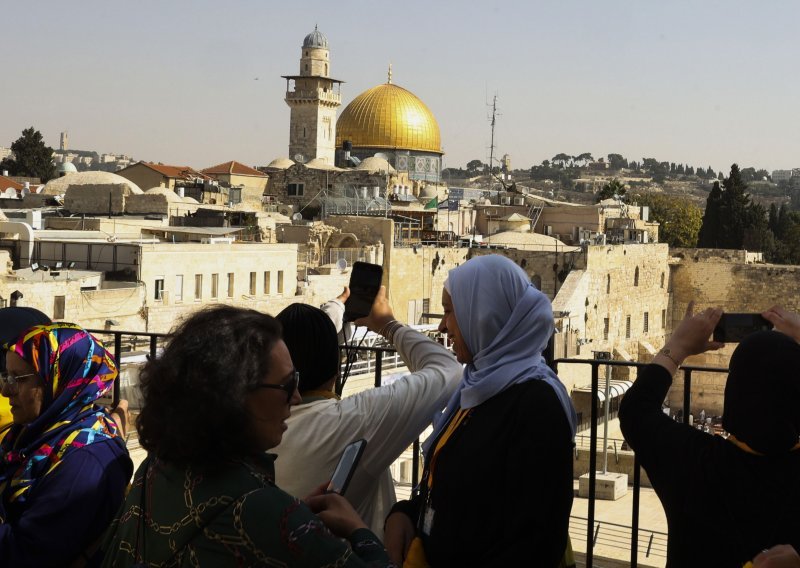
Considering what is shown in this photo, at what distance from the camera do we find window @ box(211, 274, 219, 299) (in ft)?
73.8

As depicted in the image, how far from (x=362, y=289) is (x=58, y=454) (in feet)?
2.86

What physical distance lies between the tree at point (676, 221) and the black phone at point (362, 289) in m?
49.8

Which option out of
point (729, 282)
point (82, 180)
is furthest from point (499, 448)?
point (82, 180)

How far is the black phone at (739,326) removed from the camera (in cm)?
255

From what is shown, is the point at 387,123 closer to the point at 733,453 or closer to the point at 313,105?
the point at 313,105

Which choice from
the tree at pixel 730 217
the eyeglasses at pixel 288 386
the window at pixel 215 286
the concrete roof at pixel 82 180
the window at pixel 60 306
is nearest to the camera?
the eyeglasses at pixel 288 386

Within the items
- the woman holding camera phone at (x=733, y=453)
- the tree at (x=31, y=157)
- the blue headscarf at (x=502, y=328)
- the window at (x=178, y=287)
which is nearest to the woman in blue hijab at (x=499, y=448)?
the blue headscarf at (x=502, y=328)

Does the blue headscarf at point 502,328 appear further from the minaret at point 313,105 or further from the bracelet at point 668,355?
the minaret at point 313,105

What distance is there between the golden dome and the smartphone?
50.4 meters

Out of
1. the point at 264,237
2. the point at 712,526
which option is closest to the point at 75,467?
the point at 712,526

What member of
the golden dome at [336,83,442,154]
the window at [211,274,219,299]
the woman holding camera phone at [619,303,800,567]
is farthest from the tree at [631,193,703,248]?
the woman holding camera phone at [619,303,800,567]

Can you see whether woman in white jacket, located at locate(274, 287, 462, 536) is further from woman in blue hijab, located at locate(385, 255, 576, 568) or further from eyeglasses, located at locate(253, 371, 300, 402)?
eyeglasses, located at locate(253, 371, 300, 402)

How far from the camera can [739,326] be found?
2.57 metres

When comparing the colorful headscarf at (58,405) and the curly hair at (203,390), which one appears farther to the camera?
the colorful headscarf at (58,405)
